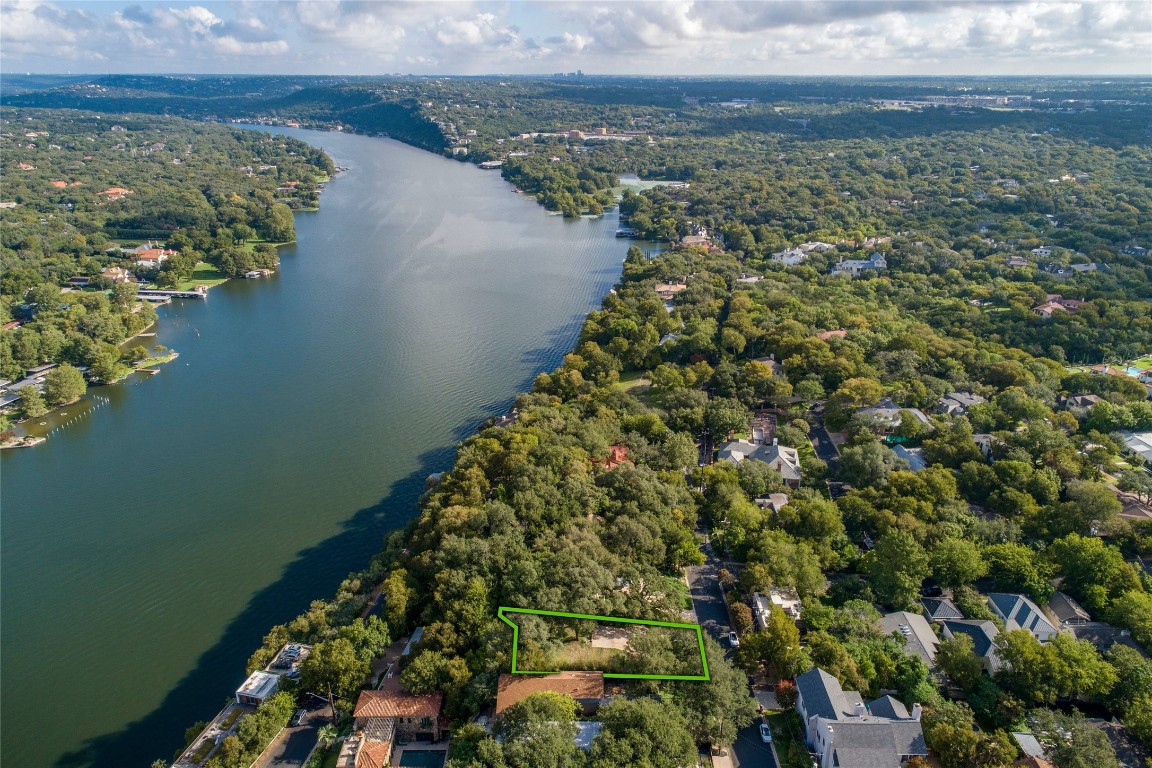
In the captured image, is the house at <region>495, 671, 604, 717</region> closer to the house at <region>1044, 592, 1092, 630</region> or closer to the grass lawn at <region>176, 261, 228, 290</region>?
the house at <region>1044, 592, 1092, 630</region>

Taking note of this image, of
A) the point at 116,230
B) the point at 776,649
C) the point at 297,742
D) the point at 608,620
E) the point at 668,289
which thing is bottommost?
the point at 297,742

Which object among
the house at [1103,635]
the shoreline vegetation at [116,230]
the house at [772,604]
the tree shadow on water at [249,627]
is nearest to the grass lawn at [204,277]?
the shoreline vegetation at [116,230]

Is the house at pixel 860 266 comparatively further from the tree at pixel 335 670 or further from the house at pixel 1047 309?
the tree at pixel 335 670

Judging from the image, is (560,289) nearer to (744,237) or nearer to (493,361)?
(493,361)

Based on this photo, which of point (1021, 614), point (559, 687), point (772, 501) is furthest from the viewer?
point (772, 501)

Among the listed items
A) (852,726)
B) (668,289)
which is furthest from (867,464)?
(668,289)

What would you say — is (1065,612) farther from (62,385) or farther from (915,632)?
(62,385)

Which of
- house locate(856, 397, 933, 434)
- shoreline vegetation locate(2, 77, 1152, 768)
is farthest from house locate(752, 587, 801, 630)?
house locate(856, 397, 933, 434)
